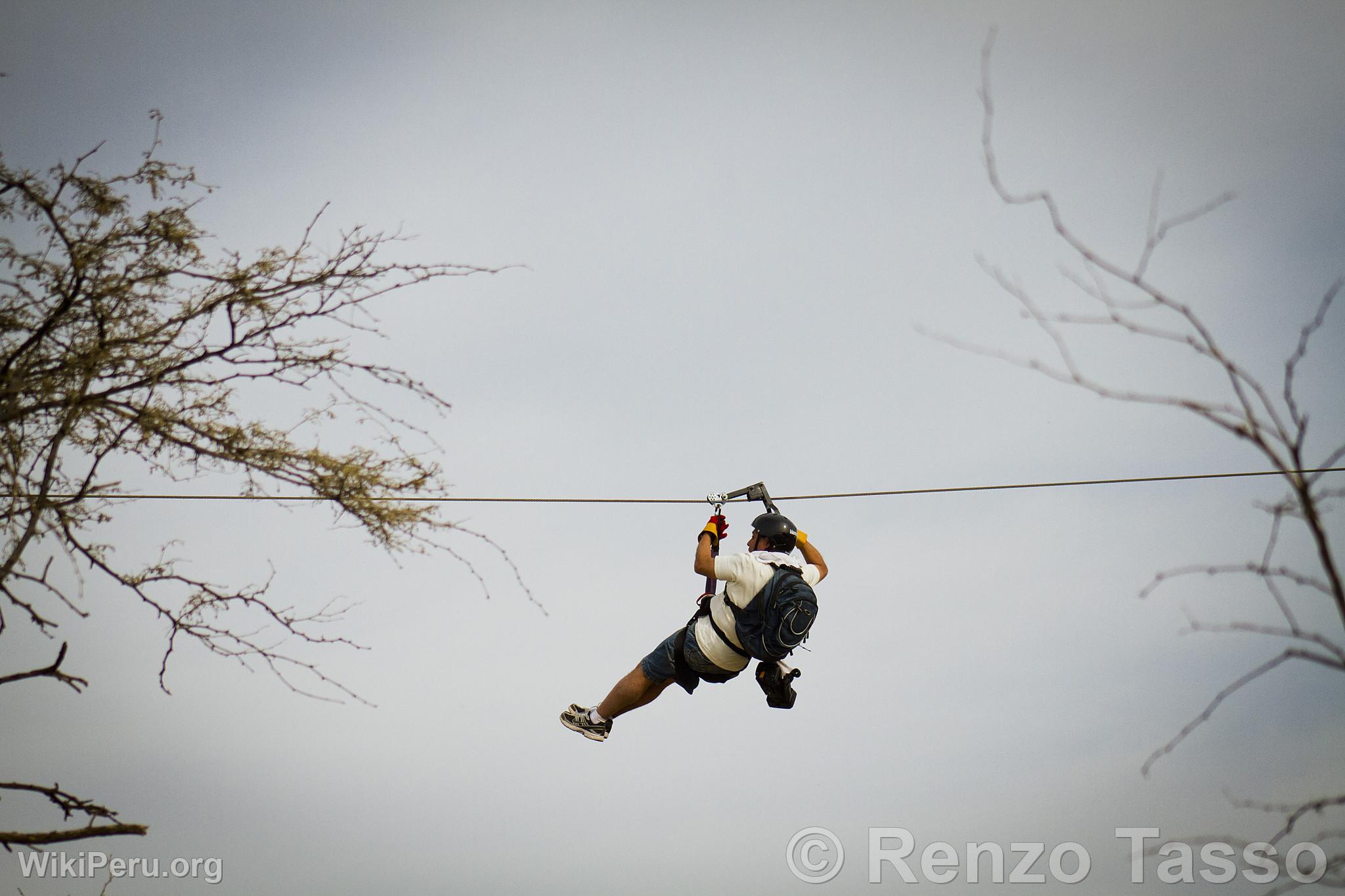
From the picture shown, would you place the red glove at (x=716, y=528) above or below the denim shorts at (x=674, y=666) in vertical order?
above

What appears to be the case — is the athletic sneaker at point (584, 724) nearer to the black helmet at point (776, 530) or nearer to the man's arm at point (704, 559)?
the man's arm at point (704, 559)

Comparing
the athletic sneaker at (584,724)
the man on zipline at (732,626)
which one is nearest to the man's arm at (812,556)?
the man on zipline at (732,626)

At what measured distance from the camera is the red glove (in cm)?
561

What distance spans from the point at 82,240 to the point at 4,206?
304 mm

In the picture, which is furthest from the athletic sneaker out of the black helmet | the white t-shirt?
the black helmet

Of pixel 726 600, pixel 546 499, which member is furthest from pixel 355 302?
pixel 726 600

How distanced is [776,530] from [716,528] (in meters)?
0.38

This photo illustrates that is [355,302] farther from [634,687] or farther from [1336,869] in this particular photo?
[1336,869]

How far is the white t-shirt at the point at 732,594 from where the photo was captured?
17.1 feet

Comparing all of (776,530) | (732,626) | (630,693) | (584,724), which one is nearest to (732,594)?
(732,626)

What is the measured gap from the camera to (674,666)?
5.42 metres

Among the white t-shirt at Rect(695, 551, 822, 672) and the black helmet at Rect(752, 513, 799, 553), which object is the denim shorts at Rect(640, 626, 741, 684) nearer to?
the white t-shirt at Rect(695, 551, 822, 672)

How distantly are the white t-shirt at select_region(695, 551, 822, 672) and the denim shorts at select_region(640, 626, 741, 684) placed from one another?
0.11 feet

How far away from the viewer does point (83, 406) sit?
121 inches
